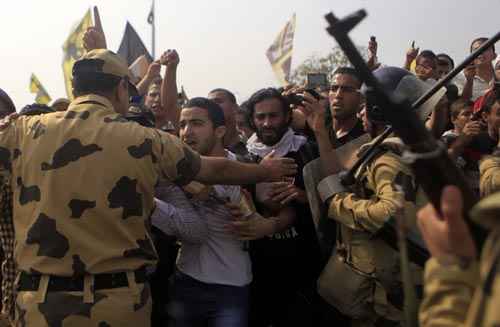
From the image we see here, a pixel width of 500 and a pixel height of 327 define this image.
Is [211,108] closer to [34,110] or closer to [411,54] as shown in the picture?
[34,110]

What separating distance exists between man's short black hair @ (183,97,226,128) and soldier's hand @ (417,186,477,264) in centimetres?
247

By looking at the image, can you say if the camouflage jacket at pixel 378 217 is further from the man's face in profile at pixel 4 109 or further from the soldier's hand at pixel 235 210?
the man's face in profile at pixel 4 109

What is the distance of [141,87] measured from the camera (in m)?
5.94

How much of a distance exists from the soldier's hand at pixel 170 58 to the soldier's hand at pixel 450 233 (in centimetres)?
375

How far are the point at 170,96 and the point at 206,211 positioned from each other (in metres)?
1.64

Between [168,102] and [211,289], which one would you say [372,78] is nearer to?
[211,289]

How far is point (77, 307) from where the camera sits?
3.05 m

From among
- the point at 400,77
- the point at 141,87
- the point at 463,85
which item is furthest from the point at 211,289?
the point at 463,85

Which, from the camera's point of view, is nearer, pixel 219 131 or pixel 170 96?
pixel 219 131

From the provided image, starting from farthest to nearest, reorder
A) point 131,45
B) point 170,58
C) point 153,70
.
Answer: point 131,45 < point 153,70 < point 170,58

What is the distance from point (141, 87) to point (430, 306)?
4.57m

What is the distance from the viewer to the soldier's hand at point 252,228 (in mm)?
3768

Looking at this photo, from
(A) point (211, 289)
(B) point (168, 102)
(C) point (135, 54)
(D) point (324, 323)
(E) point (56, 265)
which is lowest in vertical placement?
(D) point (324, 323)

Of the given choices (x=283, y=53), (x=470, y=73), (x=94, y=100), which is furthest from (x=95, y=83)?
(x=283, y=53)
